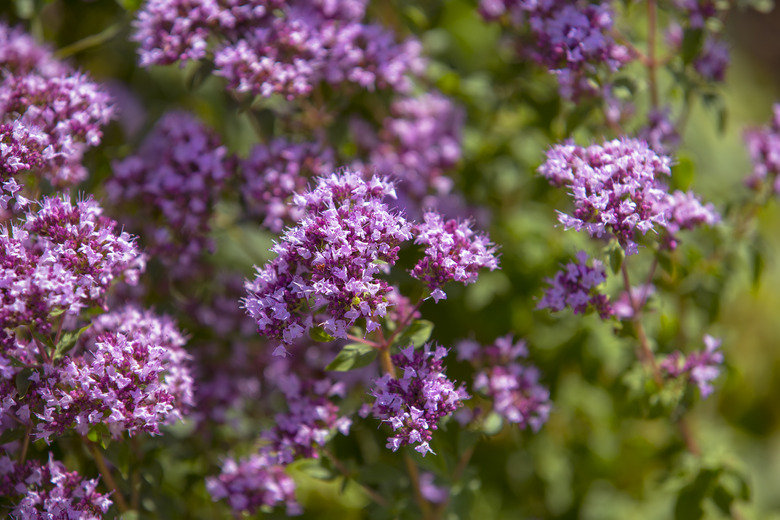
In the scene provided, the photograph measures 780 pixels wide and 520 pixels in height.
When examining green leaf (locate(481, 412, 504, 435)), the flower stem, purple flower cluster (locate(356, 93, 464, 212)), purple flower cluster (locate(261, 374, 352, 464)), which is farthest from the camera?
purple flower cluster (locate(356, 93, 464, 212))

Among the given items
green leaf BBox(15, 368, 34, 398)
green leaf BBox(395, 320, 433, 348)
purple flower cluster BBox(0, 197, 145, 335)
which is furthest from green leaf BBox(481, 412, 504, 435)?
green leaf BBox(15, 368, 34, 398)

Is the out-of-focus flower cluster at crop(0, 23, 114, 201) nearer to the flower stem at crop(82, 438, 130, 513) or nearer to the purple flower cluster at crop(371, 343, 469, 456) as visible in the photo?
the flower stem at crop(82, 438, 130, 513)

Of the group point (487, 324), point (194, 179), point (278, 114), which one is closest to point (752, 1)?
point (487, 324)

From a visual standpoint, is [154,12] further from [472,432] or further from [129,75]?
[472,432]

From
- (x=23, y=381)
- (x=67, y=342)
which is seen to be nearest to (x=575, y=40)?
(x=67, y=342)

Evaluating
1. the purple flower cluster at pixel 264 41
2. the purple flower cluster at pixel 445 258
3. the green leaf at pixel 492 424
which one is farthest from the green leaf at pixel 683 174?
the purple flower cluster at pixel 264 41

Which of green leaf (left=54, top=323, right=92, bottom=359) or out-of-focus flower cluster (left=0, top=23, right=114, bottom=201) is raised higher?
out-of-focus flower cluster (left=0, top=23, right=114, bottom=201)
